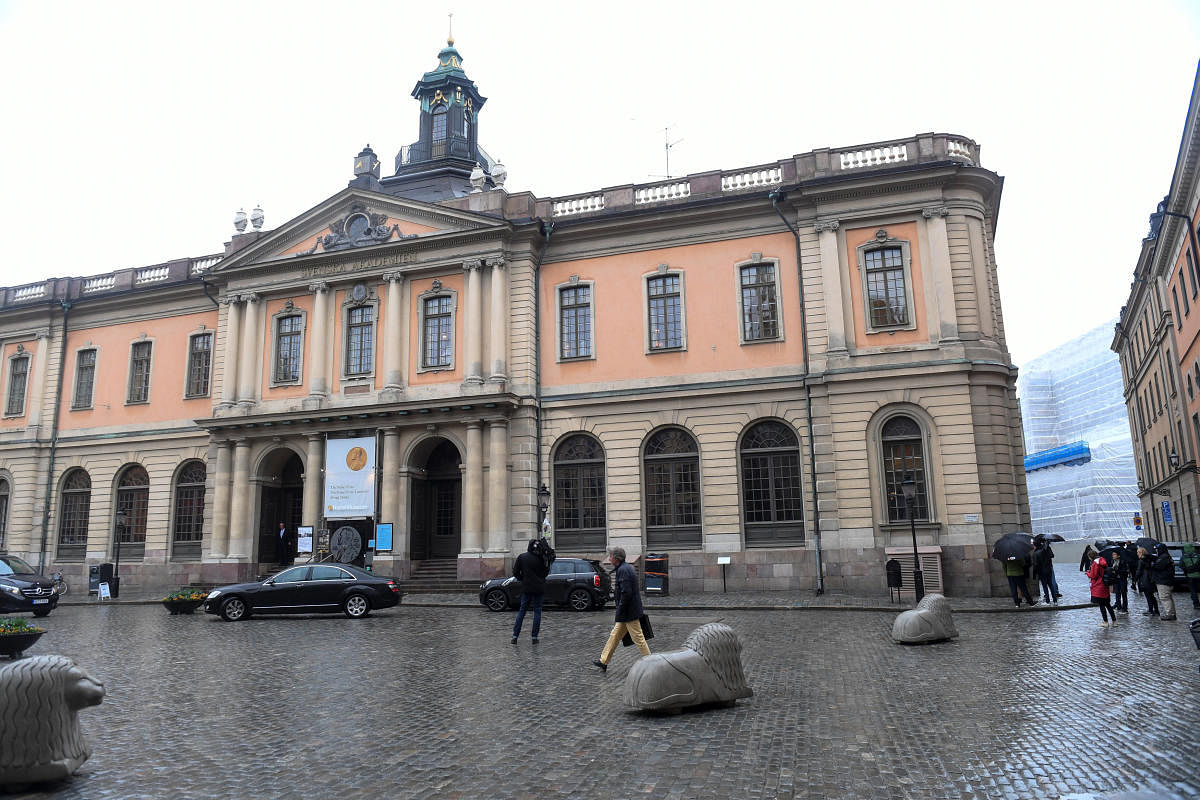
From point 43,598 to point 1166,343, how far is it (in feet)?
152

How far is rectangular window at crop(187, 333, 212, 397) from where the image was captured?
106 feet

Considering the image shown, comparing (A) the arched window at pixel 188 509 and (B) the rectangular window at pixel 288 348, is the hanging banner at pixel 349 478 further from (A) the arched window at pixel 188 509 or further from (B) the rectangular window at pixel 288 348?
(A) the arched window at pixel 188 509

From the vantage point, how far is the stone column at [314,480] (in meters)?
27.8

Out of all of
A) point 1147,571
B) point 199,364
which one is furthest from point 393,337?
point 1147,571

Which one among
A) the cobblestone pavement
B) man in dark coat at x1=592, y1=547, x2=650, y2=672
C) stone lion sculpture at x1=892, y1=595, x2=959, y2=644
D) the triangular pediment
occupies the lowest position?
the cobblestone pavement

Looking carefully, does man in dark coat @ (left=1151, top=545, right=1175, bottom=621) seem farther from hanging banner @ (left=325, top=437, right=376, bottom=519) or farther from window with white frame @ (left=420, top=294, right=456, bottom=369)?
hanging banner @ (left=325, top=437, right=376, bottom=519)

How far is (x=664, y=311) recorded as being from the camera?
26859 mm

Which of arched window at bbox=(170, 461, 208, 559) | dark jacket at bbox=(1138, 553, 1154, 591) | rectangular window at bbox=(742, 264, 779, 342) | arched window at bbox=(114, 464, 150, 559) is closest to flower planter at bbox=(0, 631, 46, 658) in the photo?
rectangular window at bbox=(742, 264, 779, 342)

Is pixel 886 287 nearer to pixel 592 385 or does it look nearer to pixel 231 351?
pixel 592 385

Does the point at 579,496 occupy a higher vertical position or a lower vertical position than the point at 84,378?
lower

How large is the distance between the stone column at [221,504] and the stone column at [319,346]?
3.99m

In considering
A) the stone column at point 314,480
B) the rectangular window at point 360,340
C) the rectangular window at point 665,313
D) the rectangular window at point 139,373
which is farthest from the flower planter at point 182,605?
the rectangular window at point 665,313

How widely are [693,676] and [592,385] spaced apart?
18817 mm

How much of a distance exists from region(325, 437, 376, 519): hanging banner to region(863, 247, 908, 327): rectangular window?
1682cm
